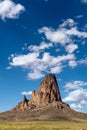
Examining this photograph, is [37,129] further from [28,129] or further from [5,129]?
[5,129]

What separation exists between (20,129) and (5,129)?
3.53 meters

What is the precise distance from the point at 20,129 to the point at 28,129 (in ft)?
6.07

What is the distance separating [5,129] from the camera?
7119 cm

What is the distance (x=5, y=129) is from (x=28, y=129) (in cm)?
537

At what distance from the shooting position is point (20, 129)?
239 feet

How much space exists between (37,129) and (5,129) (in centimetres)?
697

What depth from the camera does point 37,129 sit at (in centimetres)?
7225

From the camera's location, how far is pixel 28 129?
73.4 m

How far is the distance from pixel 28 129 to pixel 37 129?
2.36 meters

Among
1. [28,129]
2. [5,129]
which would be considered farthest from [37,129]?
[5,129]
